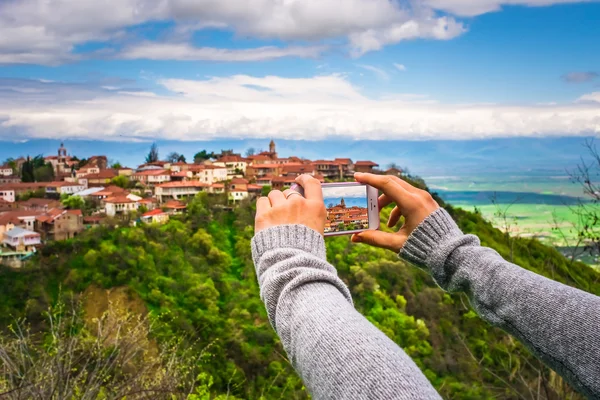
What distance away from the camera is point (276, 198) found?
691 mm

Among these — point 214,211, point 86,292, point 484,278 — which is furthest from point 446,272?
point 214,211

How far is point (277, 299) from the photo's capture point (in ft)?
1.86

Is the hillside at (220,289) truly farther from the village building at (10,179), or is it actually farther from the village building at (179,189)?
the village building at (10,179)

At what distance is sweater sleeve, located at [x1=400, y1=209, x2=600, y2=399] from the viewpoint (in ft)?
1.99

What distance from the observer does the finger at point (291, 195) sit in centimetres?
69

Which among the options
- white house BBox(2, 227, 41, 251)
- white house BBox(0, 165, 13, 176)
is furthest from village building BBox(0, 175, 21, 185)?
white house BBox(2, 227, 41, 251)

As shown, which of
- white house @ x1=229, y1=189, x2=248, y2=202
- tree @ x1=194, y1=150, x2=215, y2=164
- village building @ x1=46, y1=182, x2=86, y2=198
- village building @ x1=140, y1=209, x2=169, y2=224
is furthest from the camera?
tree @ x1=194, y1=150, x2=215, y2=164

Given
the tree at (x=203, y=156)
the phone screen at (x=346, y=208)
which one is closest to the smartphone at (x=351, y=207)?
the phone screen at (x=346, y=208)

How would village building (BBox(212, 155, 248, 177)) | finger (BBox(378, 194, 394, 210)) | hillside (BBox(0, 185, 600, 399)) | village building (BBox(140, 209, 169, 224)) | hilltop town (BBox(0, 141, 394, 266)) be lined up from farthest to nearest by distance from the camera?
1. village building (BBox(212, 155, 248, 177))
2. village building (BBox(140, 209, 169, 224))
3. hilltop town (BBox(0, 141, 394, 266))
4. hillside (BBox(0, 185, 600, 399))
5. finger (BBox(378, 194, 394, 210))

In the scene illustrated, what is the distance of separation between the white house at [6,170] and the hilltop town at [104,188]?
1.5 inches

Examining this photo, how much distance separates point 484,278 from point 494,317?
53 millimetres

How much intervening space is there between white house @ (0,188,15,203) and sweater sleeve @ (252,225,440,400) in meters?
14.3

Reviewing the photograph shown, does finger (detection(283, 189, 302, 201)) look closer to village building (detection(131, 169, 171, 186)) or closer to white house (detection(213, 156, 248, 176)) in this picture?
village building (detection(131, 169, 171, 186))

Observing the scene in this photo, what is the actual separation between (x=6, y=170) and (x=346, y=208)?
16.1 m
